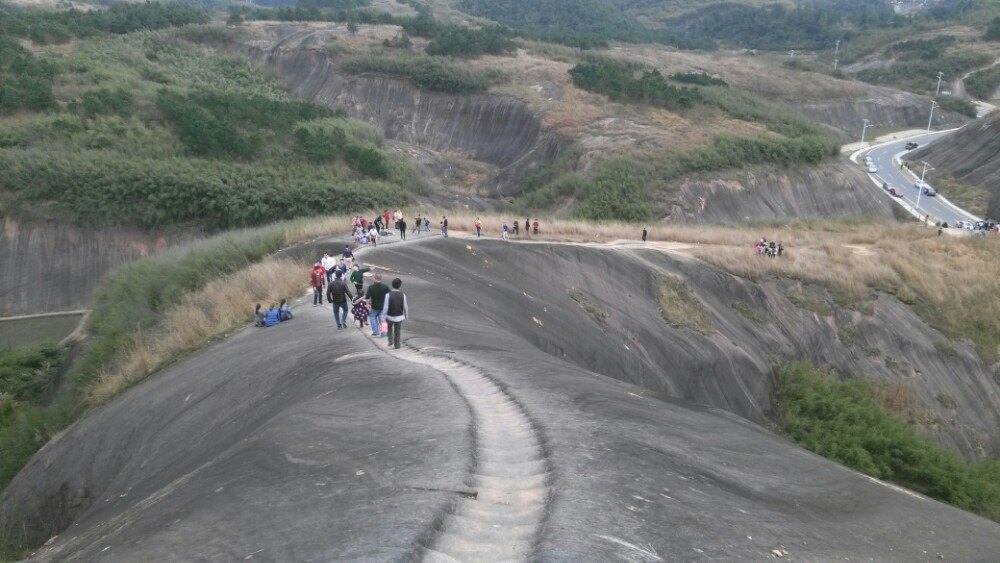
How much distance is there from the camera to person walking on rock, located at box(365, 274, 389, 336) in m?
13.4

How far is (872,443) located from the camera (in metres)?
21.5

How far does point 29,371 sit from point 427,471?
25.3 m

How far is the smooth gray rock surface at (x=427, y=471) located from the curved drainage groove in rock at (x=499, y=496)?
2 cm

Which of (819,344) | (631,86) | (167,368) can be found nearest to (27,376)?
(167,368)

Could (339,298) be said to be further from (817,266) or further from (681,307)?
(817,266)

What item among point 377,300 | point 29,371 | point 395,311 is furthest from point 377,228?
point 395,311

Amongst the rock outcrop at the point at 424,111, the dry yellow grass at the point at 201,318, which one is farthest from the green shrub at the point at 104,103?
the dry yellow grass at the point at 201,318

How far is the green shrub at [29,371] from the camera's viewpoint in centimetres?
2442

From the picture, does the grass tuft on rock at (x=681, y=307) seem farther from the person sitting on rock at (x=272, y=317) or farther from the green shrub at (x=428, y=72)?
the green shrub at (x=428, y=72)

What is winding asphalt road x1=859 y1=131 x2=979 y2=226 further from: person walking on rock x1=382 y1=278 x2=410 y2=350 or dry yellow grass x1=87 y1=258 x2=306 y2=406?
person walking on rock x1=382 y1=278 x2=410 y2=350

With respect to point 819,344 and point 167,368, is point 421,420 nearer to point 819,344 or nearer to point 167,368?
point 167,368

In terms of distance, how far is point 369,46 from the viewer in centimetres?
8462

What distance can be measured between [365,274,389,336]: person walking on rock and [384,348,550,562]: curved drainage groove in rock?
181 inches

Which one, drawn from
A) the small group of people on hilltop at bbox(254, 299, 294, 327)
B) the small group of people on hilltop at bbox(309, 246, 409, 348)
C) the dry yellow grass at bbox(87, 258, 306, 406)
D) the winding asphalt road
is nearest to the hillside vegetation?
the dry yellow grass at bbox(87, 258, 306, 406)
